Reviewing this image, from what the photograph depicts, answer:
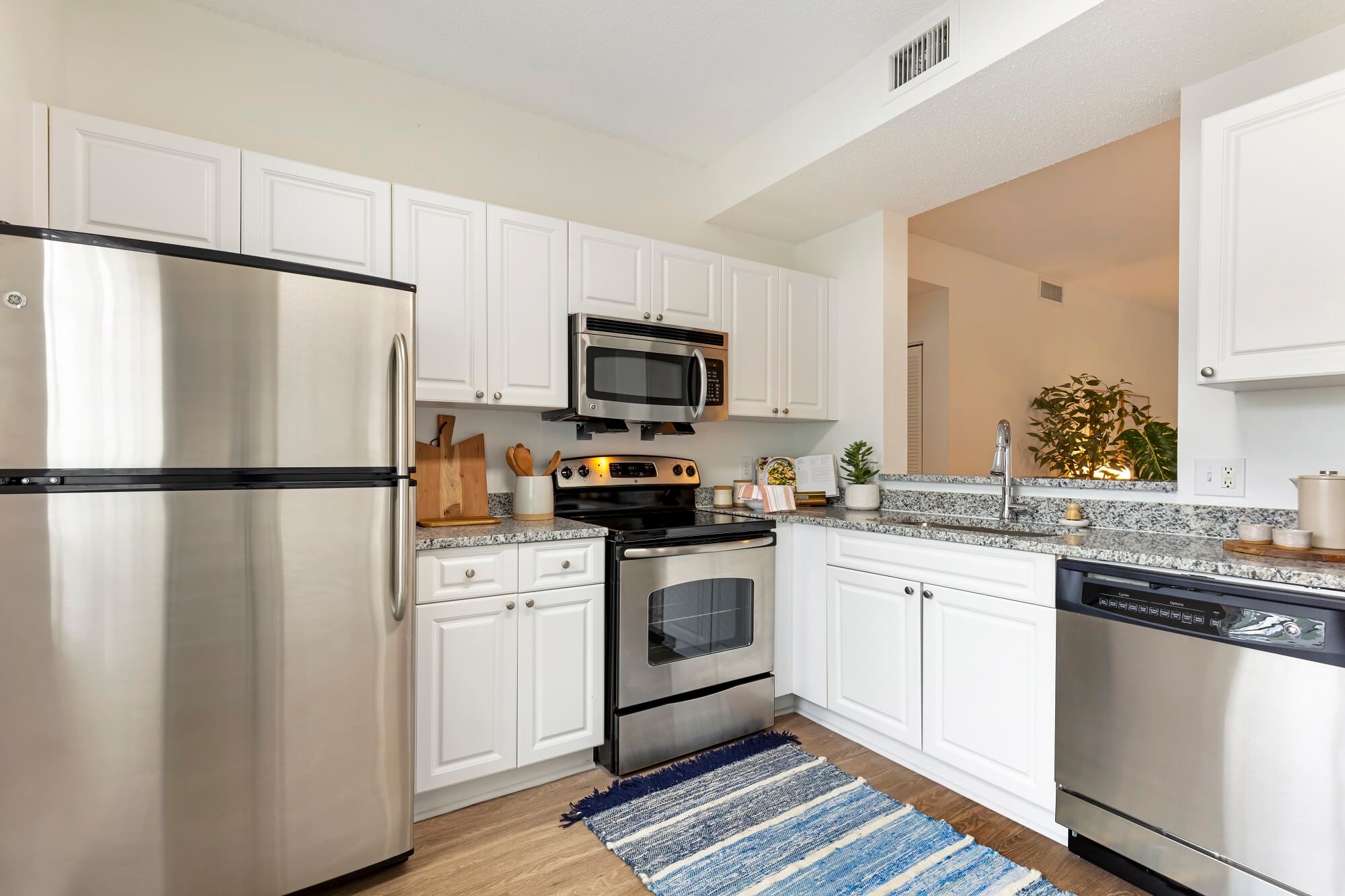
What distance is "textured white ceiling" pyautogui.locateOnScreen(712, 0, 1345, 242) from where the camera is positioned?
180 cm

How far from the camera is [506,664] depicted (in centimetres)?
212

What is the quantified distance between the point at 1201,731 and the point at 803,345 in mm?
2286

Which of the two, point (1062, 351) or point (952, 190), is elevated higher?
point (952, 190)

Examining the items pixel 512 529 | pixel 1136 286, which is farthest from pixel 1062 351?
pixel 512 529

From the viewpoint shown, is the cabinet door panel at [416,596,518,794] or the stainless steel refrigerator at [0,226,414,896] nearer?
the stainless steel refrigerator at [0,226,414,896]

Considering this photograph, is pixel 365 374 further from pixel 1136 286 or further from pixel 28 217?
pixel 1136 286

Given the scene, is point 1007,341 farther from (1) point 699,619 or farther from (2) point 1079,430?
(1) point 699,619

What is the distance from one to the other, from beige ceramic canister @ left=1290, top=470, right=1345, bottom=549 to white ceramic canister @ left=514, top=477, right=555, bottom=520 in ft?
7.80

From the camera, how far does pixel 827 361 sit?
347cm

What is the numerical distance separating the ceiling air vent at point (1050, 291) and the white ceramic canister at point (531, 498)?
4.86 meters

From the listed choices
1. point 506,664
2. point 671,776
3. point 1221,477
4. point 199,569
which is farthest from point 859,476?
point 199,569

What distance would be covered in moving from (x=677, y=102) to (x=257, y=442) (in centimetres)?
223

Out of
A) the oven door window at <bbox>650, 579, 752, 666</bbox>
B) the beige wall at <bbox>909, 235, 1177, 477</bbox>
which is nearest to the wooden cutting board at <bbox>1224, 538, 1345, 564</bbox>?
the oven door window at <bbox>650, 579, 752, 666</bbox>

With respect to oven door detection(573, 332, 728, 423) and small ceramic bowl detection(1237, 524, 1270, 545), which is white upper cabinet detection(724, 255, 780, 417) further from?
small ceramic bowl detection(1237, 524, 1270, 545)
